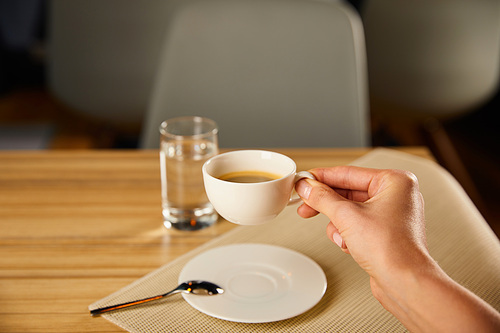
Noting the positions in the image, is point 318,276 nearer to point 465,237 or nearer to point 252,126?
point 465,237

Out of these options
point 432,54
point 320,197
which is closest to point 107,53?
point 432,54

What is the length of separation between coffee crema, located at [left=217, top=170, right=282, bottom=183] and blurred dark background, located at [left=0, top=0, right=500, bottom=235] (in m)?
1.47

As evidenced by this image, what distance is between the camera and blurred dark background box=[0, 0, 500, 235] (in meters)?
2.22

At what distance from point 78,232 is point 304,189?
13.3 inches

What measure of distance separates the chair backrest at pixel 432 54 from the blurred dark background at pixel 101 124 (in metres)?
0.05

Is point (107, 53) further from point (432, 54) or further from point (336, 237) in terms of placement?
point (336, 237)

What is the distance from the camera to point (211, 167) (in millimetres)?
643

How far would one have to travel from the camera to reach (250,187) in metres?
0.58

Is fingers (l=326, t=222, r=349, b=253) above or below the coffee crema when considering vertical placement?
below

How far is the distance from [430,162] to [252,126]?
16.6 inches

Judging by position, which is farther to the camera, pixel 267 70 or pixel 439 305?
pixel 267 70

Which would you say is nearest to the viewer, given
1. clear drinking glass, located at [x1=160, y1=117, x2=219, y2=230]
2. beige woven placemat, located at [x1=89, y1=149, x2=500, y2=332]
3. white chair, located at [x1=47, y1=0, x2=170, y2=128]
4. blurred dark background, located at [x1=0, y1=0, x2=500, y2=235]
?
beige woven placemat, located at [x1=89, y1=149, x2=500, y2=332]

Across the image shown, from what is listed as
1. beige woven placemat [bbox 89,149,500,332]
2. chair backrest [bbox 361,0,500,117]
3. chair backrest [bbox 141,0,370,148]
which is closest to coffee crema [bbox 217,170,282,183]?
beige woven placemat [bbox 89,149,500,332]

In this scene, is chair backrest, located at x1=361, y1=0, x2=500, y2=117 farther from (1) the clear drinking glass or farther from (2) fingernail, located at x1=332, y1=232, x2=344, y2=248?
(2) fingernail, located at x1=332, y1=232, x2=344, y2=248
